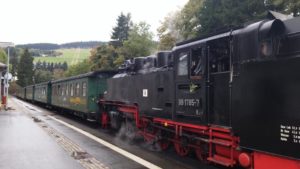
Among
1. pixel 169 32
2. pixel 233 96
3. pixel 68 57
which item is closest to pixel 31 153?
pixel 233 96

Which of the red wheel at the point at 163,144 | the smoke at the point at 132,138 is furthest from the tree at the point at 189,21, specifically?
the red wheel at the point at 163,144

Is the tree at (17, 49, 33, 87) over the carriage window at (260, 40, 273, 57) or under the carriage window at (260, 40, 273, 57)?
over

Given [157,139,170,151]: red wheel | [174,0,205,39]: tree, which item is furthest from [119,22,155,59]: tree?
[157,139,170,151]: red wheel

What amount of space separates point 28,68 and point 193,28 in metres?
114

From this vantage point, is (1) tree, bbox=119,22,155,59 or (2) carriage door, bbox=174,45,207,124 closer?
(2) carriage door, bbox=174,45,207,124

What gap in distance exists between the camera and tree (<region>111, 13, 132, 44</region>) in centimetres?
8038

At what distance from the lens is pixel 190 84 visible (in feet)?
30.1

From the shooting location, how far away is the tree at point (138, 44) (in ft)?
211

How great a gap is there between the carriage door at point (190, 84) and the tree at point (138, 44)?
53.4 metres

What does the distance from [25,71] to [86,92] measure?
13150cm

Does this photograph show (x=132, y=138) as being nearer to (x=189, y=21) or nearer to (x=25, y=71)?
(x=189, y=21)

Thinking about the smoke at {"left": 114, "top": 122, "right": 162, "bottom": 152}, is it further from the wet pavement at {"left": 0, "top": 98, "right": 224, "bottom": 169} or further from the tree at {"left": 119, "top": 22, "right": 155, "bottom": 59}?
the tree at {"left": 119, "top": 22, "right": 155, "bottom": 59}

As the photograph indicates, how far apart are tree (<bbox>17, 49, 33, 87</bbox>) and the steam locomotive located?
138 metres

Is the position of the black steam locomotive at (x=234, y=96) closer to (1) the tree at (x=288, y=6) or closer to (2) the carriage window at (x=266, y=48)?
(2) the carriage window at (x=266, y=48)
